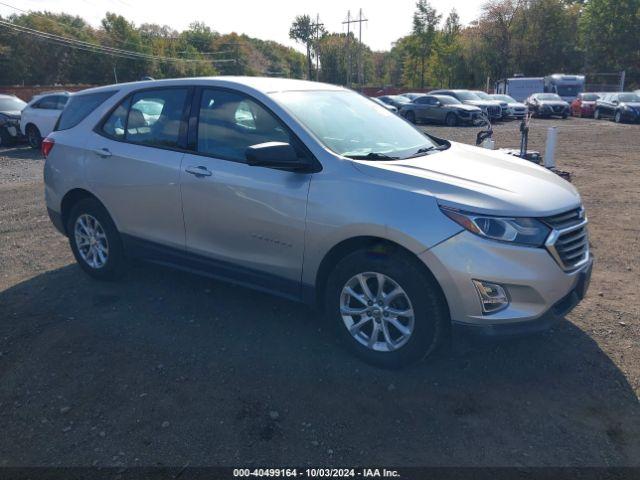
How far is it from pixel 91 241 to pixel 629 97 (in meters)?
28.4

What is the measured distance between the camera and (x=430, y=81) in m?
65.2

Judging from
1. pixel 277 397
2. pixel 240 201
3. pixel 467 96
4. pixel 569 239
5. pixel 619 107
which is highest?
pixel 467 96

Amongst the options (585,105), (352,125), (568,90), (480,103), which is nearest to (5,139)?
(352,125)

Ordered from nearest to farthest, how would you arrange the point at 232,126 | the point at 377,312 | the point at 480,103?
the point at 377,312 < the point at 232,126 < the point at 480,103

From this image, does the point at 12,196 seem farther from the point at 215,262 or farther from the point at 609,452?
the point at 609,452

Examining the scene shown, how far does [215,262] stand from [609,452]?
2.92m

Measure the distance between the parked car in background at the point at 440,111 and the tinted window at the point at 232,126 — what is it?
2081 cm

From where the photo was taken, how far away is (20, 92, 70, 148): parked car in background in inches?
597

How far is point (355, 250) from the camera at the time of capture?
12.0 ft

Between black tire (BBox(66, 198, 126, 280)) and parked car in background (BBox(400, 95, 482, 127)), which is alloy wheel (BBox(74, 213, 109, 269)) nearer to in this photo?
black tire (BBox(66, 198, 126, 280))

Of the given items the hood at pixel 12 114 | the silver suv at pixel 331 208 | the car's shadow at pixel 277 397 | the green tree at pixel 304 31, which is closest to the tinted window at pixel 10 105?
the hood at pixel 12 114

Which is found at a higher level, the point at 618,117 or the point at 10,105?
the point at 10,105

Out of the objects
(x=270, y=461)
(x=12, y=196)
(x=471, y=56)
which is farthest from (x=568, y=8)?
(x=270, y=461)

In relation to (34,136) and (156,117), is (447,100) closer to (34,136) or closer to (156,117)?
(34,136)
